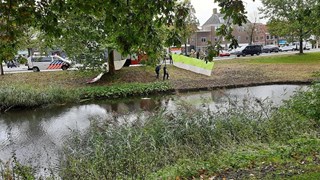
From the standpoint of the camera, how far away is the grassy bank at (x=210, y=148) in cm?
467

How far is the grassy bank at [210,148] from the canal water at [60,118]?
1.40m

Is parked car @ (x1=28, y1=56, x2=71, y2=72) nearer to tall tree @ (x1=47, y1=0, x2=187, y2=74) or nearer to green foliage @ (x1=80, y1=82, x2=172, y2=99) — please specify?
green foliage @ (x1=80, y1=82, x2=172, y2=99)

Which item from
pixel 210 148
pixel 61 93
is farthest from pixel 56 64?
pixel 210 148

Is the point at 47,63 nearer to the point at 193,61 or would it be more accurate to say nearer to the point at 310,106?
the point at 193,61

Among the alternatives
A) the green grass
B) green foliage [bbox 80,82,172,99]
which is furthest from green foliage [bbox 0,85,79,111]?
the green grass

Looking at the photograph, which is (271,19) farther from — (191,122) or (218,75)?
(191,122)

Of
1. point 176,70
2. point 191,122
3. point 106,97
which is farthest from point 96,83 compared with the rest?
point 191,122

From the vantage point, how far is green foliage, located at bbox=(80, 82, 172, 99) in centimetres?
1853

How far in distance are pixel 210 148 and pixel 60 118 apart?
9246 mm

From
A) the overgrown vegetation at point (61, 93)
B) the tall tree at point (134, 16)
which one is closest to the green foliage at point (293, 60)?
the overgrown vegetation at point (61, 93)

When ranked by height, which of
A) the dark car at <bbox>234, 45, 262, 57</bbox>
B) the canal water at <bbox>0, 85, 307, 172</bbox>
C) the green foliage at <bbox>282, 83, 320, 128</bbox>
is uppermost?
the dark car at <bbox>234, 45, 262, 57</bbox>

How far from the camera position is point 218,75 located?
23.9m

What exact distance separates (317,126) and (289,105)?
1.92 metres

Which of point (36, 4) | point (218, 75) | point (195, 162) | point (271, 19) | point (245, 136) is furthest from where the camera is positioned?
point (271, 19)
